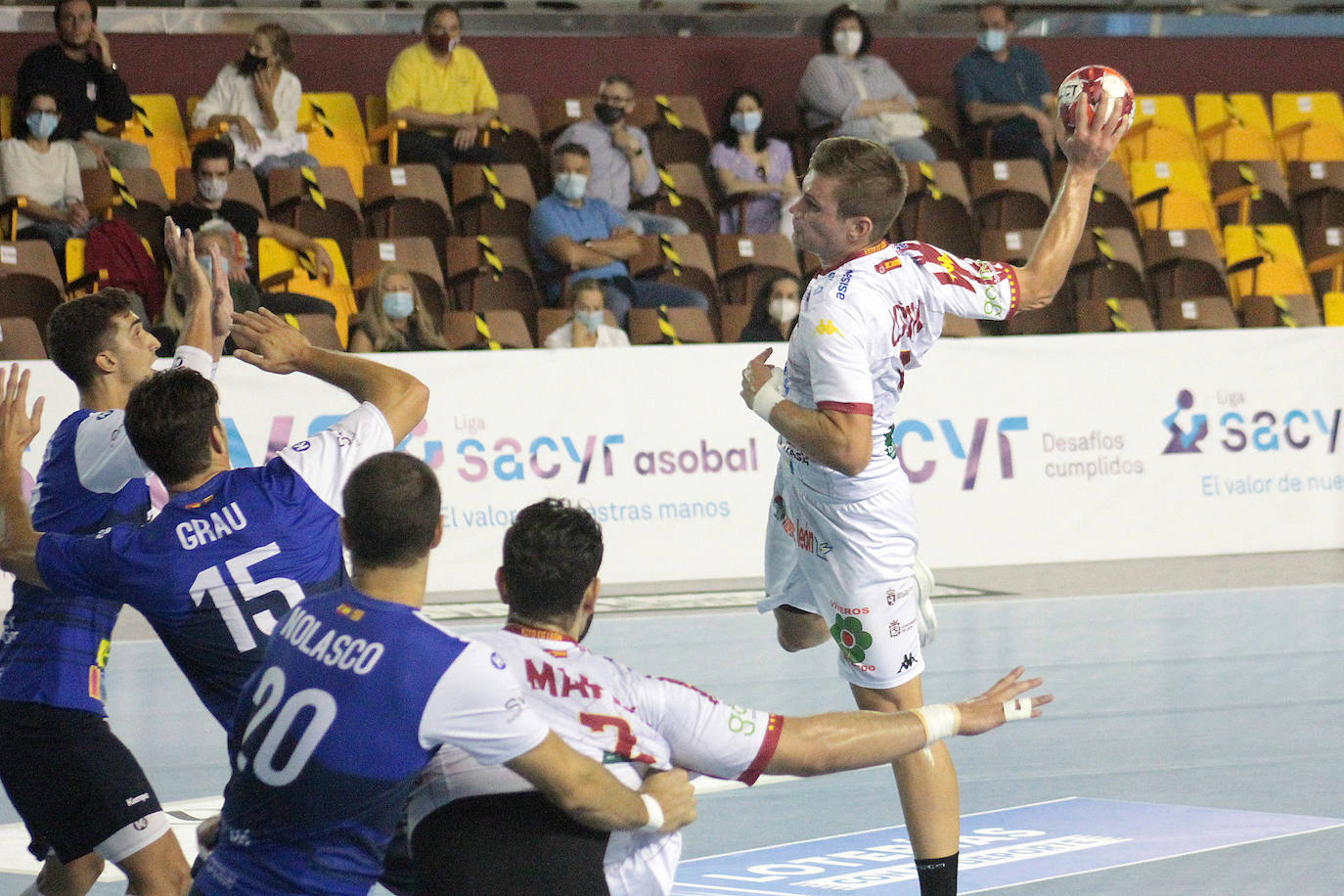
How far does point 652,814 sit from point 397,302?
8.13 metres

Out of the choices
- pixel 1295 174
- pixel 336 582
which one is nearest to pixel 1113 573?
pixel 1295 174

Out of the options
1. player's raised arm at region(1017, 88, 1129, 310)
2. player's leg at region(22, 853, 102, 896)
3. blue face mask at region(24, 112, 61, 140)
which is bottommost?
player's leg at region(22, 853, 102, 896)

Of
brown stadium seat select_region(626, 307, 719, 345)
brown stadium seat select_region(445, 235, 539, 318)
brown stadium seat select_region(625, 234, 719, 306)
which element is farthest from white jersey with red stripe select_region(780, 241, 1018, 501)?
brown stadium seat select_region(625, 234, 719, 306)

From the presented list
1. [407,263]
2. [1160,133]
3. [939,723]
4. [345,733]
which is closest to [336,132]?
[407,263]

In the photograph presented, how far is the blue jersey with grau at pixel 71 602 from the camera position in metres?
3.79

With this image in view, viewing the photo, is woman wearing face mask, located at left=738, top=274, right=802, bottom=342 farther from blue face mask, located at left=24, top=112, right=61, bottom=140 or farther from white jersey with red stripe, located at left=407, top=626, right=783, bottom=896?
white jersey with red stripe, located at left=407, top=626, right=783, bottom=896

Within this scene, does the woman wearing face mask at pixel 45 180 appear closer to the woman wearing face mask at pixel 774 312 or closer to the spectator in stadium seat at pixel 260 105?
the spectator in stadium seat at pixel 260 105

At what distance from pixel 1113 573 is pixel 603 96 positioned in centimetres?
556

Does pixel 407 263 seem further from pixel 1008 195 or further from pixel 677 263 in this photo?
pixel 1008 195

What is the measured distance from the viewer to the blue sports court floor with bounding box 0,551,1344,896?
4738mm

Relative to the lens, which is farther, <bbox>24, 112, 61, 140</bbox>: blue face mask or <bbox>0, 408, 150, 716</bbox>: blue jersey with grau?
<bbox>24, 112, 61, 140</bbox>: blue face mask

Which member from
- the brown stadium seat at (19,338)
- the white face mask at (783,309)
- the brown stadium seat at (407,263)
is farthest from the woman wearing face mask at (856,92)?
the brown stadium seat at (19,338)

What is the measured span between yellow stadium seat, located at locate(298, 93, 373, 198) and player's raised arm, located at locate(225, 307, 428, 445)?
A: 9.31 meters

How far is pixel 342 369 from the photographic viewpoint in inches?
147
